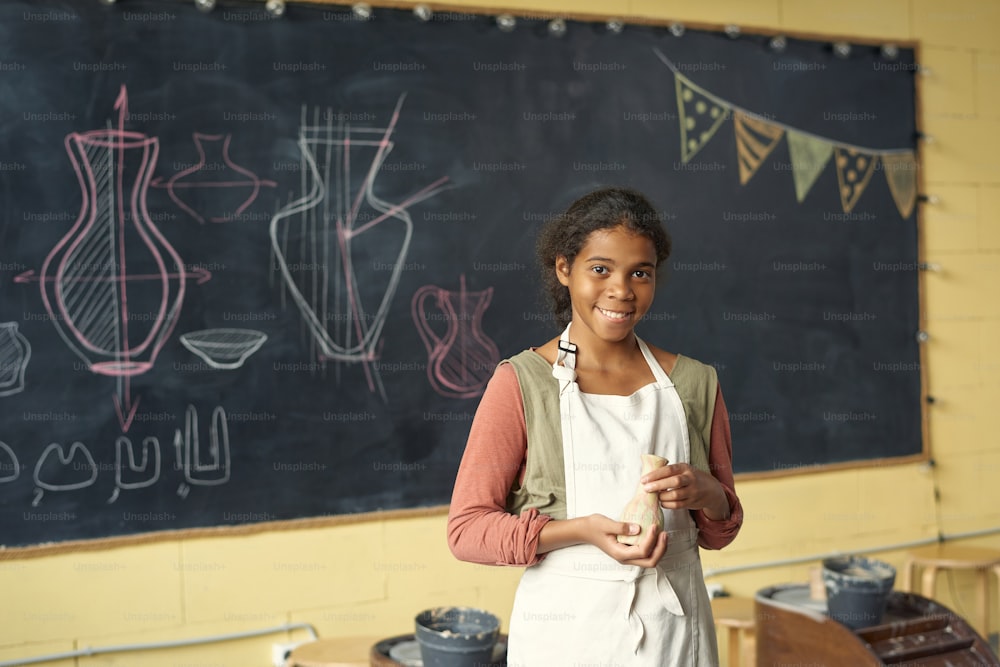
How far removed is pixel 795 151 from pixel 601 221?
2.17 metres

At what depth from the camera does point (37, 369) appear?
8.11 feet

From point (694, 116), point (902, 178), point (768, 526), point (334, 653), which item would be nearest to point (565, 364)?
point (334, 653)

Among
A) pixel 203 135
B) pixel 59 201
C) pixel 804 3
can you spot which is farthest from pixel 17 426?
pixel 804 3

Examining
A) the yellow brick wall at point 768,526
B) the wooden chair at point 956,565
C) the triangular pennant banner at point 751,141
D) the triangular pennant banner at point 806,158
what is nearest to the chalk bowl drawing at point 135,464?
the yellow brick wall at point 768,526

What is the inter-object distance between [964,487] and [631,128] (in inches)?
69.2

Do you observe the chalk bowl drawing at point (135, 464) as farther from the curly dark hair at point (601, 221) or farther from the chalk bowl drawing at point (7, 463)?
the curly dark hair at point (601, 221)

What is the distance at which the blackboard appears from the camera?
2490 millimetres

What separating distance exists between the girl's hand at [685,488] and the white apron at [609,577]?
0.16 ft

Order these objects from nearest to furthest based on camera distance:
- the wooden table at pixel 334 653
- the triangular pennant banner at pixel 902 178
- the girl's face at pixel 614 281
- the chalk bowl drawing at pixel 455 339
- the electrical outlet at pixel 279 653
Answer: the girl's face at pixel 614 281, the wooden table at pixel 334 653, the electrical outlet at pixel 279 653, the chalk bowl drawing at pixel 455 339, the triangular pennant banner at pixel 902 178

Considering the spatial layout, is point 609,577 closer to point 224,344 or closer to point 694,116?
point 224,344

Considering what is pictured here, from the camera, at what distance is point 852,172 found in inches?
132

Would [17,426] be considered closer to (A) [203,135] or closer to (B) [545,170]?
(A) [203,135]

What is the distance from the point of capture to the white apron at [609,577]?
1263mm

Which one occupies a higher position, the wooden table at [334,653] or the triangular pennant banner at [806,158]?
the triangular pennant banner at [806,158]
